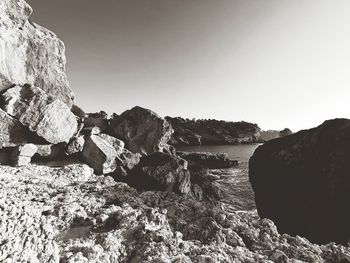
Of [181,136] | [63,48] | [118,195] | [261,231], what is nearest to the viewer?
[261,231]

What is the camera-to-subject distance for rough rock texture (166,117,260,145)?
9890 centimetres

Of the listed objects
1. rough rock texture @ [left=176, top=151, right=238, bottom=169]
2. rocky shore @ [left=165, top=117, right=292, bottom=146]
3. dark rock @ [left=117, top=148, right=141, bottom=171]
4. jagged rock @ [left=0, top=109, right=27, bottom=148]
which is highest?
rocky shore @ [left=165, top=117, right=292, bottom=146]

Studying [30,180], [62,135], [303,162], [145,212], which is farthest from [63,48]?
[303,162]

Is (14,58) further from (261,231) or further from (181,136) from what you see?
(181,136)

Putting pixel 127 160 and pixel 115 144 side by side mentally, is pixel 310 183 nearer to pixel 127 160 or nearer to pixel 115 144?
pixel 127 160

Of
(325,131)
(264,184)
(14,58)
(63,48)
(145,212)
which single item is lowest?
(264,184)

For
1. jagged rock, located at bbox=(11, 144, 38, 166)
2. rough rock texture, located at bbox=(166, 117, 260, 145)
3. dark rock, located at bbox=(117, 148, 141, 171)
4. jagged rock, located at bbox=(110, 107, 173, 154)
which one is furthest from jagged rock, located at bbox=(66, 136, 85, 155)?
rough rock texture, located at bbox=(166, 117, 260, 145)

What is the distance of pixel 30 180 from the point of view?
34.4 feet

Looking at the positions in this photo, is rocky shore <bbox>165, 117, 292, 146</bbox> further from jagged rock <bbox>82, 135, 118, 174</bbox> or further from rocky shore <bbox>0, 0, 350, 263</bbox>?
rocky shore <bbox>0, 0, 350, 263</bbox>

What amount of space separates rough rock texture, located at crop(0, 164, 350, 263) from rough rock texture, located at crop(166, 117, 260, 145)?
87.4m

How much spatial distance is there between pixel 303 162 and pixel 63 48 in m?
25.2

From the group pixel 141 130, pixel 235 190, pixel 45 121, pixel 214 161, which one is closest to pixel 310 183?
pixel 235 190

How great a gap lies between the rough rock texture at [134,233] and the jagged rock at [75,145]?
11.6m

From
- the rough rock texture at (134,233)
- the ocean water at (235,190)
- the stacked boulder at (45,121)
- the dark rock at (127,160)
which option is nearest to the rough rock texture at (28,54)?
the stacked boulder at (45,121)
